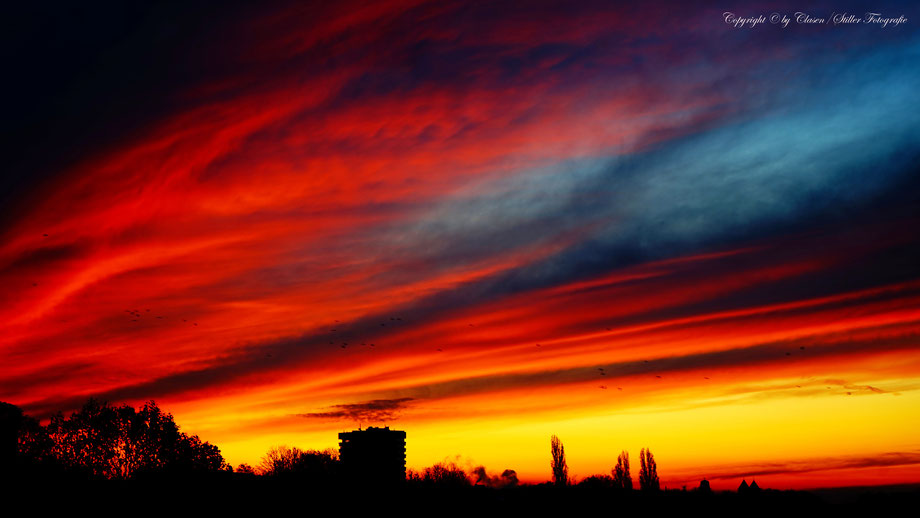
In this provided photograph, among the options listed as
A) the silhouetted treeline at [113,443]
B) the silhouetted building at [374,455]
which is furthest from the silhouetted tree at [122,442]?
the silhouetted building at [374,455]

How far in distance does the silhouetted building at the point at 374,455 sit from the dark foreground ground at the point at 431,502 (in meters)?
2.27

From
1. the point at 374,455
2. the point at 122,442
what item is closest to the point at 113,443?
the point at 122,442

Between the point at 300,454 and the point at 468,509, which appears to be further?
the point at 300,454

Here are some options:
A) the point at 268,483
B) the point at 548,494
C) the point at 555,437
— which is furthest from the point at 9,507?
the point at 555,437

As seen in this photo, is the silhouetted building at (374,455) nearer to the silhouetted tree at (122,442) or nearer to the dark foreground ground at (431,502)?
the dark foreground ground at (431,502)

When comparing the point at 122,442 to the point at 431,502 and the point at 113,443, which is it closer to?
the point at 113,443

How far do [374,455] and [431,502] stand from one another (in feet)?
14.4

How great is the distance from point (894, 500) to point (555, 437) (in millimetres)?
64415

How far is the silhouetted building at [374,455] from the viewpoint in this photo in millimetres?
29812

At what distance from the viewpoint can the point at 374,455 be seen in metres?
29.9

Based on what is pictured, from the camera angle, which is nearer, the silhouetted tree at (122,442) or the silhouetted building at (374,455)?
the silhouetted building at (374,455)

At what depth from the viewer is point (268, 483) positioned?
28641 millimetres

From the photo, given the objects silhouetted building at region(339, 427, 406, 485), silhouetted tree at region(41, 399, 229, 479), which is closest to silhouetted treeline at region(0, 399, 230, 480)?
silhouetted tree at region(41, 399, 229, 479)

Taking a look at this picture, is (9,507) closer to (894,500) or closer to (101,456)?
(894,500)
